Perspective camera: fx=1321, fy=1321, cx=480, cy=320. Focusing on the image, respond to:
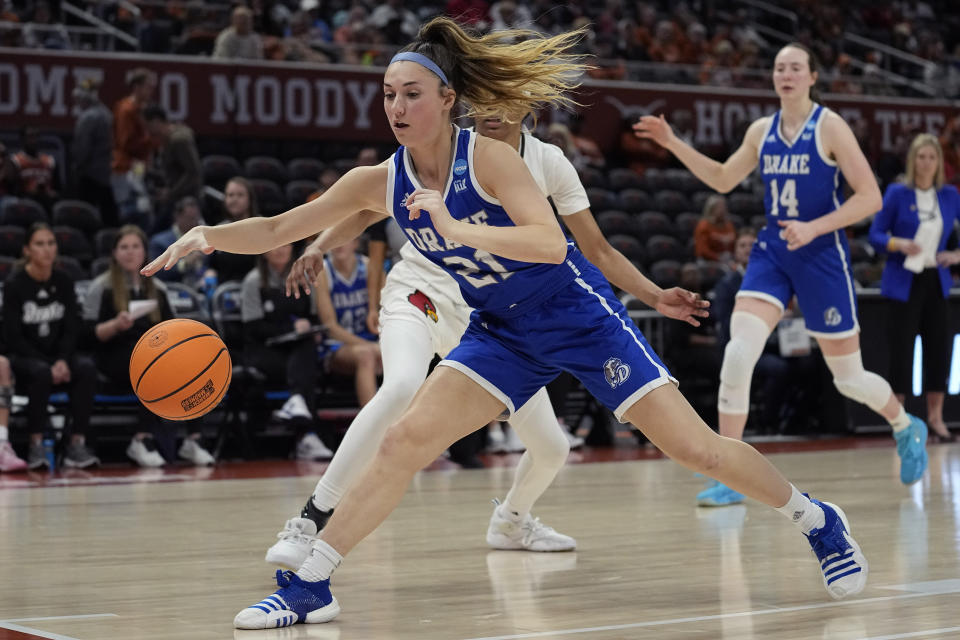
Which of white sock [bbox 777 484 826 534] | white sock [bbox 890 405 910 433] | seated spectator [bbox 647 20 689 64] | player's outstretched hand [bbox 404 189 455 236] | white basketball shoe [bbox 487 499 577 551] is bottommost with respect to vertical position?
white sock [bbox 890 405 910 433]

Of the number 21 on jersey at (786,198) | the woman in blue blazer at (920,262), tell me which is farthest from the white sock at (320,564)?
the woman in blue blazer at (920,262)

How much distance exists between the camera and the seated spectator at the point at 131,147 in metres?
12.2

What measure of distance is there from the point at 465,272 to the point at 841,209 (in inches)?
116

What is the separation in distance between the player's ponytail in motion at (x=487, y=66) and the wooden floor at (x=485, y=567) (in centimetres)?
156

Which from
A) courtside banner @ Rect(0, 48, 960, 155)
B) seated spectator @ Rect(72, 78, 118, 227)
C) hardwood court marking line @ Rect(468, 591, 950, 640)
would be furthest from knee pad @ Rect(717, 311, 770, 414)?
seated spectator @ Rect(72, 78, 118, 227)

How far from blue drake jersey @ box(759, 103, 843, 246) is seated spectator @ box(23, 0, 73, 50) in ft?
28.2

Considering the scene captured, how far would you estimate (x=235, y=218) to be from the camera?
9805 millimetres

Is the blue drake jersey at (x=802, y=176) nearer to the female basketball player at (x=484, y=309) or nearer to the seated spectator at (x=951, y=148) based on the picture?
the female basketball player at (x=484, y=309)

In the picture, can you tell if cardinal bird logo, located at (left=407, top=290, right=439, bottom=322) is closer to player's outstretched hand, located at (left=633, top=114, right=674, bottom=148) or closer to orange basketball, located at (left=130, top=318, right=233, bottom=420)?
orange basketball, located at (left=130, top=318, right=233, bottom=420)

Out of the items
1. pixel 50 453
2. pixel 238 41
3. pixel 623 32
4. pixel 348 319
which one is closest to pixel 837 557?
pixel 348 319

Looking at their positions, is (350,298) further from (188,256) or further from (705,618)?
(705,618)

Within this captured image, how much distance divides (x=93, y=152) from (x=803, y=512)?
9.02m

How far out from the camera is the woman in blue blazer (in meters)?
10.3

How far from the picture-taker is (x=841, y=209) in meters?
6.31
